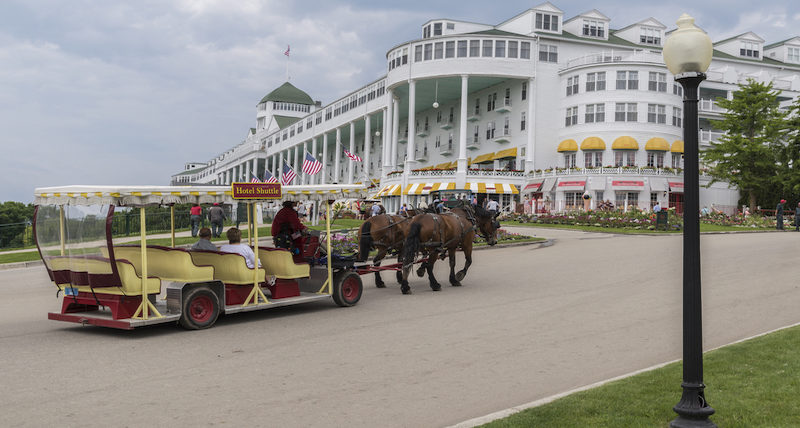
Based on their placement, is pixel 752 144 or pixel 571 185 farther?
pixel 571 185

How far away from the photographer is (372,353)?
883cm

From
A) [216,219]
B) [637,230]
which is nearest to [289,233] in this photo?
[216,219]

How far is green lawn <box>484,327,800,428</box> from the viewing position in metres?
5.67

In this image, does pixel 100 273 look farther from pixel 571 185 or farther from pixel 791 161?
pixel 791 161

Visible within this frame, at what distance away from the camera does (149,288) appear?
9859mm

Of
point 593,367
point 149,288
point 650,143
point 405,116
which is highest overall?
point 405,116

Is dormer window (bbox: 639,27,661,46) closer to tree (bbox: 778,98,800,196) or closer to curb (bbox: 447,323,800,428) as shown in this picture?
tree (bbox: 778,98,800,196)

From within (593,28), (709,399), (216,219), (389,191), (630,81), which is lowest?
(709,399)

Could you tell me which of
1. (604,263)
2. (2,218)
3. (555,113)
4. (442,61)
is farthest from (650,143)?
(2,218)

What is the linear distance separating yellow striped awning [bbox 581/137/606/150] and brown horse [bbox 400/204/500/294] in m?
42.2

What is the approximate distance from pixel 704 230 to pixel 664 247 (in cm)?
1263

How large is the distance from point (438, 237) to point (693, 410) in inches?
394

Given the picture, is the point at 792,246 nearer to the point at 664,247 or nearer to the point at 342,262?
the point at 664,247

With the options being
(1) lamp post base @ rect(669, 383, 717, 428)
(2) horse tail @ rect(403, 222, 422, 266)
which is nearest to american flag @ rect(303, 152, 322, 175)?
(2) horse tail @ rect(403, 222, 422, 266)
